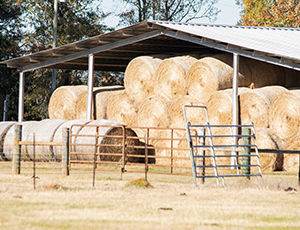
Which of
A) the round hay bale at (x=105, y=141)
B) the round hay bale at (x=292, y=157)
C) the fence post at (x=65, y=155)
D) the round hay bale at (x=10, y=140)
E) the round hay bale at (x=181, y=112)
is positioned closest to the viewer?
the fence post at (x=65, y=155)

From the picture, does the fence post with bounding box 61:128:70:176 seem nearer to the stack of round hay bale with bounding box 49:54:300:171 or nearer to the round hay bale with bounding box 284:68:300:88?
the stack of round hay bale with bounding box 49:54:300:171

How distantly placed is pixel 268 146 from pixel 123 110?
19.4 feet

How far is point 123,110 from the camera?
18641mm

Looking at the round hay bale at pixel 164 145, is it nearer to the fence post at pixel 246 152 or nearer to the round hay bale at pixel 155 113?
the round hay bale at pixel 155 113

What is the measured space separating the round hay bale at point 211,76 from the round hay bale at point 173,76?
1.21ft

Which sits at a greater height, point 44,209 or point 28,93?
point 28,93

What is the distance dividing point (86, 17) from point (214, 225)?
Result: 2702 cm

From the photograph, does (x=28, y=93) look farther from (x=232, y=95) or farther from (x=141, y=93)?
(x=232, y=95)

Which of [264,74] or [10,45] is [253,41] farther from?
[10,45]

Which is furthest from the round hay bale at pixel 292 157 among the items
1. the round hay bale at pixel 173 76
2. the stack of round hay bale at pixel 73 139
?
the stack of round hay bale at pixel 73 139

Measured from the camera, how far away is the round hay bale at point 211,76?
53.0 feet

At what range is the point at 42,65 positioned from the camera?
72.5 feet

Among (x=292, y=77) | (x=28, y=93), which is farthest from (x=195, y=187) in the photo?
(x=28, y=93)

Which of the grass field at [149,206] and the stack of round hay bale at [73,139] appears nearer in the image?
the grass field at [149,206]
